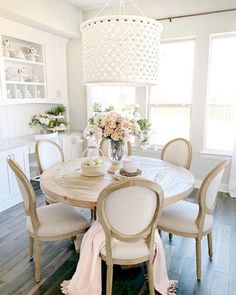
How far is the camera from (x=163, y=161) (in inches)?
109

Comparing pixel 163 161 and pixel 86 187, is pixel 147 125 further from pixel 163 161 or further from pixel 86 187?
pixel 86 187

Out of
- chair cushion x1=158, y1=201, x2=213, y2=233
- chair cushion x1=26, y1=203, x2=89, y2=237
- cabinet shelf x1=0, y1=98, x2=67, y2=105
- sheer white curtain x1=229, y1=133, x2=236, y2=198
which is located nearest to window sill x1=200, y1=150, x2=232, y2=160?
sheer white curtain x1=229, y1=133, x2=236, y2=198

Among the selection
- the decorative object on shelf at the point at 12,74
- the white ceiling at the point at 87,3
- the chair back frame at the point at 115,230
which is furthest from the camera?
the white ceiling at the point at 87,3

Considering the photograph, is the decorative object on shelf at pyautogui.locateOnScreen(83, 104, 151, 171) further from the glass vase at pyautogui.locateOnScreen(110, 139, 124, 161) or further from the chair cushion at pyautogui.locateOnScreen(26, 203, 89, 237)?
the chair cushion at pyautogui.locateOnScreen(26, 203, 89, 237)

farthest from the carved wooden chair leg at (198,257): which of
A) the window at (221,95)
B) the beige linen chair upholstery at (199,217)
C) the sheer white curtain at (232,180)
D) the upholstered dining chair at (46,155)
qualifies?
the window at (221,95)

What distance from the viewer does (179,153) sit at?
110 inches

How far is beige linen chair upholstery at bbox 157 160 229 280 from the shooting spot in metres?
1.88

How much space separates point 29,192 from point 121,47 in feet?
4.18

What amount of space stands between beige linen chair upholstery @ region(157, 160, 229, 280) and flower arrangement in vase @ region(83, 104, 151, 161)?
667 millimetres

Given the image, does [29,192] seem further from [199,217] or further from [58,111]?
[58,111]

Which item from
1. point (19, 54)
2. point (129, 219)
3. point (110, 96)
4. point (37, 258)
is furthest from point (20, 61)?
point (129, 219)

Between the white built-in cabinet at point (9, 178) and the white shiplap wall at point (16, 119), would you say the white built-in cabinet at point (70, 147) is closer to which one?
the white shiplap wall at point (16, 119)

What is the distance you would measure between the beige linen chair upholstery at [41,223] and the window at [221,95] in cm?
268

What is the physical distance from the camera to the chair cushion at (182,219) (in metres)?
1.97
